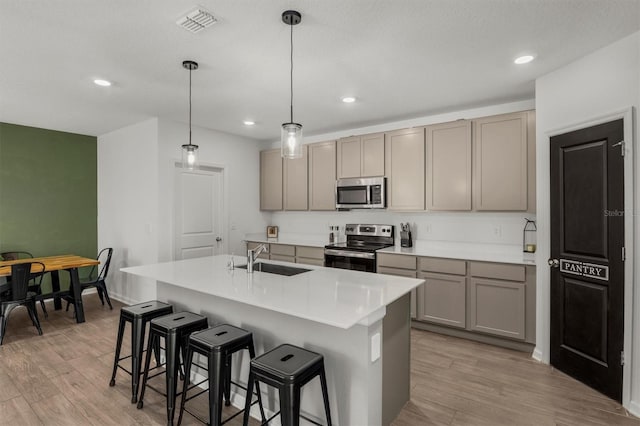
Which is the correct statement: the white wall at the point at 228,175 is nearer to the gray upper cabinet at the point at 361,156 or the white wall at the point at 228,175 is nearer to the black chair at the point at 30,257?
the black chair at the point at 30,257

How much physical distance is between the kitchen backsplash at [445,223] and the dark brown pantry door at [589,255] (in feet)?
3.00

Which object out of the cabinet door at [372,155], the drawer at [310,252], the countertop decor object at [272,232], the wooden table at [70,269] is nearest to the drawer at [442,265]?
the cabinet door at [372,155]

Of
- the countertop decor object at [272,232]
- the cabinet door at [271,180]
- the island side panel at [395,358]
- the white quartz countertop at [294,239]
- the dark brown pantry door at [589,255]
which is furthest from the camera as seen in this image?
the countertop decor object at [272,232]

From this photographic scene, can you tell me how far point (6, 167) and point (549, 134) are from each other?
6.56m

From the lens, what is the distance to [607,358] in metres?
2.53

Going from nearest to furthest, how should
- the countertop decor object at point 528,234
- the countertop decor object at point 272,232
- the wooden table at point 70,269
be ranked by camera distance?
the countertop decor object at point 528,234
the wooden table at point 70,269
the countertop decor object at point 272,232

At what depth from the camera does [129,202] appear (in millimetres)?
Result: 4922

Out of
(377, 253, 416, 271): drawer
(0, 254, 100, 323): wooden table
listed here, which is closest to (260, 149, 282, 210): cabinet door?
(377, 253, 416, 271): drawer

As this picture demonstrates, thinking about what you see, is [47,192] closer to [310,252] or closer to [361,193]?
[310,252]

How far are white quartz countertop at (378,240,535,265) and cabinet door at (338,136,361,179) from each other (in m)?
1.20

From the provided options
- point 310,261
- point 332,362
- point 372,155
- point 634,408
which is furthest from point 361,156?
point 634,408

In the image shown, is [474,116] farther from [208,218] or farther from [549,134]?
[208,218]

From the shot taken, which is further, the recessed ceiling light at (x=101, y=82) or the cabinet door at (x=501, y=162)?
the cabinet door at (x=501, y=162)

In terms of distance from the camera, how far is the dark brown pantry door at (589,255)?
2457 mm
